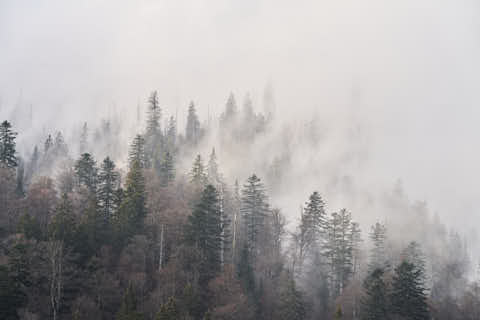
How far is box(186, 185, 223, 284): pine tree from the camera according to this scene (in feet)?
166

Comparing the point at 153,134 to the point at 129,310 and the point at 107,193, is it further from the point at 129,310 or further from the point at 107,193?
the point at 129,310

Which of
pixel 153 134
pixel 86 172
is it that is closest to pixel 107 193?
pixel 86 172

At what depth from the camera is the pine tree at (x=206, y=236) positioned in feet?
166

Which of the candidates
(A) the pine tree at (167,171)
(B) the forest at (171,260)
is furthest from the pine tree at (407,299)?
(A) the pine tree at (167,171)

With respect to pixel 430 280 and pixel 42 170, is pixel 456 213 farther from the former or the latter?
pixel 42 170

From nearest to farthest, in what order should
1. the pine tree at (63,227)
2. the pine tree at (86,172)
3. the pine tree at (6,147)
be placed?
the pine tree at (63,227)
the pine tree at (6,147)
the pine tree at (86,172)

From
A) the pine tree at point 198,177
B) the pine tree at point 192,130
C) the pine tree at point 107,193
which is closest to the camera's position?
the pine tree at point 107,193

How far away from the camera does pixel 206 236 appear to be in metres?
51.9

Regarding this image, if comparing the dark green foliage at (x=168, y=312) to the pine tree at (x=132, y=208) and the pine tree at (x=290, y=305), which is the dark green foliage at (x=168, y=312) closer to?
the pine tree at (x=290, y=305)

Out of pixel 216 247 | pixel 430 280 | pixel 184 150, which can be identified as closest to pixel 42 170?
pixel 184 150

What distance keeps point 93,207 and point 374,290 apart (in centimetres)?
3441

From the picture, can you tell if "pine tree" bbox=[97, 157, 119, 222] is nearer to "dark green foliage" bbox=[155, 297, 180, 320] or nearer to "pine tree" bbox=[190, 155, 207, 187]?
"pine tree" bbox=[190, 155, 207, 187]

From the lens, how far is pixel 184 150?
111m

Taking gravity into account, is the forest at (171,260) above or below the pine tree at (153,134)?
below
